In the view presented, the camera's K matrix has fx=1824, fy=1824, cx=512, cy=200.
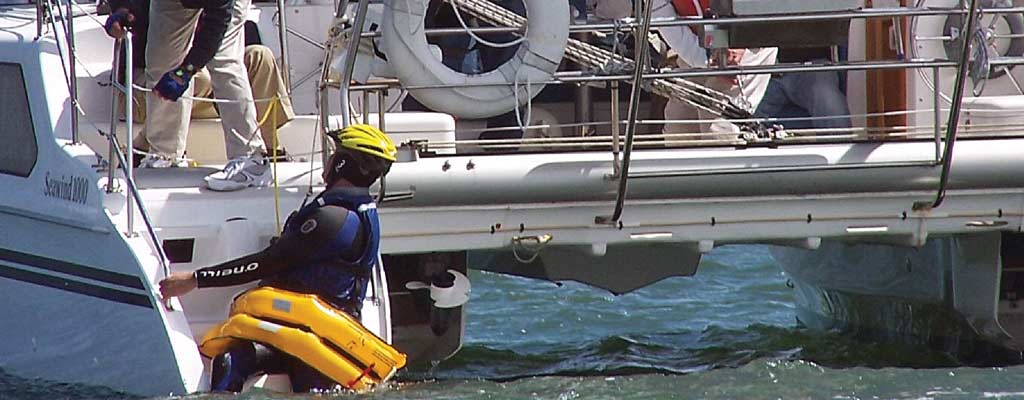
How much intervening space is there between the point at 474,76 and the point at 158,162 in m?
1.29

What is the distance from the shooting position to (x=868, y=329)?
952 cm

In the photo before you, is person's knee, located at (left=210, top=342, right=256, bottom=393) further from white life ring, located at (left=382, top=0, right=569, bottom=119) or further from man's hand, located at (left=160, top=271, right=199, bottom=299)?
white life ring, located at (left=382, top=0, right=569, bottom=119)

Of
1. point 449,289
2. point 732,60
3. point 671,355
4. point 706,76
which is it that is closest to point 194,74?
point 449,289

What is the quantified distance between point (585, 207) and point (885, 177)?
116 cm

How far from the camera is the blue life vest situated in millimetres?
6293

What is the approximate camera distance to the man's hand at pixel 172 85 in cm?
691

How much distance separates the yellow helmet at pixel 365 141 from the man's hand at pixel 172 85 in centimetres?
87

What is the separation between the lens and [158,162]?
7.17 metres

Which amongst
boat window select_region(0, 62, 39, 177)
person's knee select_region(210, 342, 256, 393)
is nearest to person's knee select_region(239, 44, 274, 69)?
boat window select_region(0, 62, 39, 177)

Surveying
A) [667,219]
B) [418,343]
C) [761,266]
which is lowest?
[761,266]

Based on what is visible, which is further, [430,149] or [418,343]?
[418,343]

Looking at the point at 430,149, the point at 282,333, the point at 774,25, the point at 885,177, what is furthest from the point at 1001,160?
the point at 282,333

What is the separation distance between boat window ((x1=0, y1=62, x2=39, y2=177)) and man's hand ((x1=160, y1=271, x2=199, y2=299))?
1140mm

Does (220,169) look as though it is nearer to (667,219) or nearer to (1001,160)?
(667,219)
